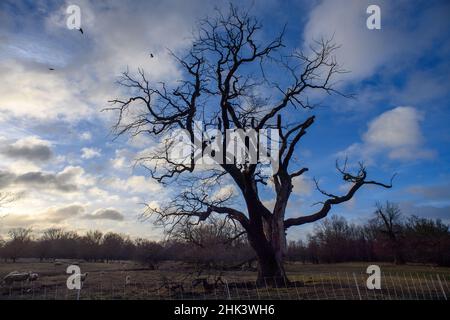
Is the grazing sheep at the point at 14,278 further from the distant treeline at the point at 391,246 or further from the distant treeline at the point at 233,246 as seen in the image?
the distant treeline at the point at 391,246

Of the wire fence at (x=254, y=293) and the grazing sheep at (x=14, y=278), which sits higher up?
the grazing sheep at (x=14, y=278)

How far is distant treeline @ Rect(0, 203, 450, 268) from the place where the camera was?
16.6 meters

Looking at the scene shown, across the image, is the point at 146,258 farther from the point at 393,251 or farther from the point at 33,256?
the point at 33,256

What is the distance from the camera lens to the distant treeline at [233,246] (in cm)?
Answer: 1661

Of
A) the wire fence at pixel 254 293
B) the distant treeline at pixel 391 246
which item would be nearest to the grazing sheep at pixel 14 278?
the wire fence at pixel 254 293

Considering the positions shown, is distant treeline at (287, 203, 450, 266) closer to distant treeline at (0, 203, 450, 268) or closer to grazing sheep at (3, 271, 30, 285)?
distant treeline at (0, 203, 450, 268)

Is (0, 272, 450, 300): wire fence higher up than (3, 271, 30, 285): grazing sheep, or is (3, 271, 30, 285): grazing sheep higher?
(3, 271, 30, 285): grazing sheep

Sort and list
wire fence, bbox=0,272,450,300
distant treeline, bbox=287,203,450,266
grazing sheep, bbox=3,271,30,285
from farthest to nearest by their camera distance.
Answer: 1. distant treeline, bbox=287,203,450,266
2. grazing sheep, bbox=3,271,30,285
3. wire fence, bbox=0,272,450,300

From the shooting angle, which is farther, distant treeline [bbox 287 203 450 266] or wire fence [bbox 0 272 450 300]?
distant treeline [bbox 287 203 450 266]

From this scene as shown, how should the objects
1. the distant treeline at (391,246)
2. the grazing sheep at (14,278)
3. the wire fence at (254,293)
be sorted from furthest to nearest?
the distant treeline at (391,246) → the grazing sheep at (14,278) → the wire fence at (254,293)

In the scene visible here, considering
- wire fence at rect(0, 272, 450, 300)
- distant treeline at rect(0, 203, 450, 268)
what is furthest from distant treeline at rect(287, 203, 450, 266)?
wire fence at rect(0, 272, 450, 300)

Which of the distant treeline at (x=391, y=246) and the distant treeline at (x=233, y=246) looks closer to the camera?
the distant treeline at (x=233, y=246)
